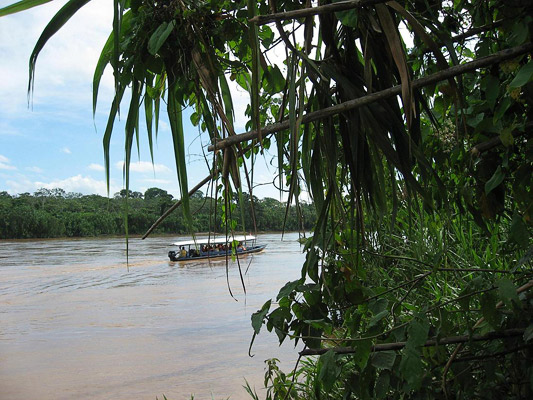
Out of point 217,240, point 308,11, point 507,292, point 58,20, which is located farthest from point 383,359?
point 217,240

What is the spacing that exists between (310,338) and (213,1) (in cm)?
68

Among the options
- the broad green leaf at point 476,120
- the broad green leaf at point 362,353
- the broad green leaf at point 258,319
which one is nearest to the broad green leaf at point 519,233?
the broad green leaf at point 476,120

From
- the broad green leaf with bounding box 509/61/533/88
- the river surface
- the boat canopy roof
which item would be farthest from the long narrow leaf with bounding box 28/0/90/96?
the broad green leaf with bounding box 509/61/533/88

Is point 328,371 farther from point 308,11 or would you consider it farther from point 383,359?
point 308,11

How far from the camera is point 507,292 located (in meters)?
0.93

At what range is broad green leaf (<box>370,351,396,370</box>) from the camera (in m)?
1.04

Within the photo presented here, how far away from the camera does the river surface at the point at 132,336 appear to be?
527 cm

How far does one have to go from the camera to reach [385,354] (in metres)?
1.08

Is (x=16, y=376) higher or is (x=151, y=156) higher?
(x=151, y=156)

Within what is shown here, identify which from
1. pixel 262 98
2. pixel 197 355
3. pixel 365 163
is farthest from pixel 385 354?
pixel 197 355

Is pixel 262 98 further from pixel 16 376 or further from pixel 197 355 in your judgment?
pixel 16 376

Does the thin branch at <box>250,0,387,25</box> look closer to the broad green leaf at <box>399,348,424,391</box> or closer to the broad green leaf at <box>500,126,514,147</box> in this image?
the broad green leaf at <box>500,126,514,147</box>

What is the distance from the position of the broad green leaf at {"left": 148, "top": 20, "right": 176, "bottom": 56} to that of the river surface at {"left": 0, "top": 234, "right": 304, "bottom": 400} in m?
0.38

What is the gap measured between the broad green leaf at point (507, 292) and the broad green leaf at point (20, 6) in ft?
2.64
